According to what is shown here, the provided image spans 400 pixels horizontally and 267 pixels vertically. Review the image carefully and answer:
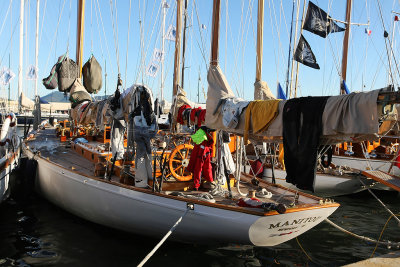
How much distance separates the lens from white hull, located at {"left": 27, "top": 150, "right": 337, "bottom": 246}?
6137 mm

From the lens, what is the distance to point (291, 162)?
197 inches

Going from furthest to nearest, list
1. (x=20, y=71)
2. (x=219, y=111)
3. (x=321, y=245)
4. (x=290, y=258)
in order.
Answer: (x=20, y=71) → (x=321, y=245) → (x=290, y=258) → (x=219, y=111)

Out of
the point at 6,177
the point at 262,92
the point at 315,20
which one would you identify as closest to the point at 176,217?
the point at 262,92

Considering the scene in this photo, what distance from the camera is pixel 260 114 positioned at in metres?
5.63

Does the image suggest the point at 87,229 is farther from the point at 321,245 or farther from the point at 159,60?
the point at 159,60

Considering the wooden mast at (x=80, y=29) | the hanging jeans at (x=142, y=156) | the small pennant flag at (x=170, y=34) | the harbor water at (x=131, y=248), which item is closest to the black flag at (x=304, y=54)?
the small pennant flag at (x=170, y=34)

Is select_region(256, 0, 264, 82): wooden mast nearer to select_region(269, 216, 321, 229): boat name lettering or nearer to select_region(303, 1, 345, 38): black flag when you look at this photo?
select_region(303, 1, 345, 38): black flag

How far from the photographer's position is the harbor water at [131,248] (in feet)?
22.6

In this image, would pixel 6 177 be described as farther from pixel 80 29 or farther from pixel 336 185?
pixel 336 185

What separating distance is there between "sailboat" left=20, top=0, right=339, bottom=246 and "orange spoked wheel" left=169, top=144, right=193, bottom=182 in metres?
0.03

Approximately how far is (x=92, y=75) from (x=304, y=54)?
914 centimetres

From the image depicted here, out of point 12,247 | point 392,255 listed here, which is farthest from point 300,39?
point 12,247

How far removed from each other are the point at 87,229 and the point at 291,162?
5871mm

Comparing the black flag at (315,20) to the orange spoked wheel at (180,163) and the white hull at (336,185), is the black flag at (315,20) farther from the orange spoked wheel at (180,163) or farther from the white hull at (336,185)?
the orange spoked wheel at (180,163)
